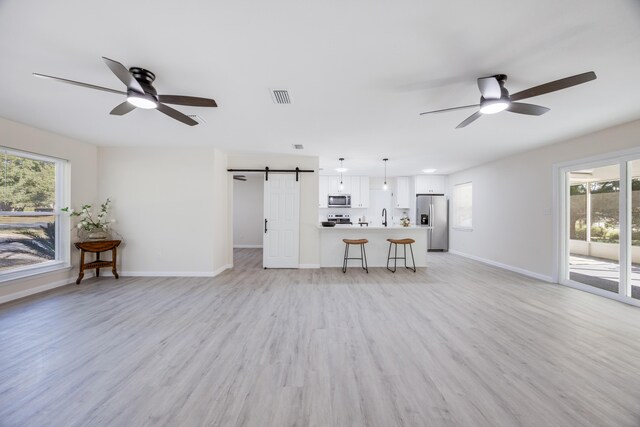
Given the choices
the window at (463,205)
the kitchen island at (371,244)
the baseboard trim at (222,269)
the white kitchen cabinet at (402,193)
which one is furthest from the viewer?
the white kitchen cabinet at (402,193)

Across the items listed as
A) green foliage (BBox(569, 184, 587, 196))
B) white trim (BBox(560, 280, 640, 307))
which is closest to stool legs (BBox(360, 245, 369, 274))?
white trim (BBox(560, 280, 640, 307))

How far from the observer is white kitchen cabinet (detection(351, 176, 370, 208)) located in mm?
8234

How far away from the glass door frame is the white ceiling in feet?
1.90

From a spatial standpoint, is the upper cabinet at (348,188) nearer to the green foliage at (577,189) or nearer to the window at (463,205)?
the window at (463,205)

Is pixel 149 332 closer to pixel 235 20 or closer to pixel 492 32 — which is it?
pixel 235 20

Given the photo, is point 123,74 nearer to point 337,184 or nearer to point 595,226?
point 595,226

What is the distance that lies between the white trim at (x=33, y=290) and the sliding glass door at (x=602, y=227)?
340 inches

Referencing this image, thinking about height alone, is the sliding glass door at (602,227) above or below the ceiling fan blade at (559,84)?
below

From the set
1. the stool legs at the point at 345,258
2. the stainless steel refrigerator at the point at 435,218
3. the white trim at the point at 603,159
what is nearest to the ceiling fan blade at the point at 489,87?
the white trim at the point at 603,159

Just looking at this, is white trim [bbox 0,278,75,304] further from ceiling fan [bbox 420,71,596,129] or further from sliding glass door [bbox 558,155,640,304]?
sliding glass door [bbox 558,155,640,304]

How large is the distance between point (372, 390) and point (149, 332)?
2304 mm

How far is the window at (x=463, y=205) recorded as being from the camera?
7.28 meters

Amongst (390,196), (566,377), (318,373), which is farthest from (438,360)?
(390,196)

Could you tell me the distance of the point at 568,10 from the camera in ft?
5.21
